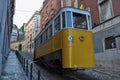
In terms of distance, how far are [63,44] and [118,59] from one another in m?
5.36

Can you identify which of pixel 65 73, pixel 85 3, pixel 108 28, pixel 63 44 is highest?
pixel 85 3

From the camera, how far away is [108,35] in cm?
1430

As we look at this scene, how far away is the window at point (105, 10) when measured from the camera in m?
15.3

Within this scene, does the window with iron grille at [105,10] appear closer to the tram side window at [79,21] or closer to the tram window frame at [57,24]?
the tram side window at [79,21]

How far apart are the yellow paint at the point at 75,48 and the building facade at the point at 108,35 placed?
3.99 metres

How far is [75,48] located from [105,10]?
8.29 m

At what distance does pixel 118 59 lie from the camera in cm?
1239

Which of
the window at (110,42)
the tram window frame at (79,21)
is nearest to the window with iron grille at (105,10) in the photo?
the window at (110,42)

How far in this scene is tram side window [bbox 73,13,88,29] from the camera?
9622 millimetres

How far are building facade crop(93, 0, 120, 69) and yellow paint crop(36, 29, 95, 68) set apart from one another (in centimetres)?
399

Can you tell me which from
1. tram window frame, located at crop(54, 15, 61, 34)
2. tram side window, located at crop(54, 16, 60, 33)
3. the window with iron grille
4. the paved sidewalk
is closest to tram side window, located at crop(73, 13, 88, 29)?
tram window frame, located at crop(54, 15, 61, 34)

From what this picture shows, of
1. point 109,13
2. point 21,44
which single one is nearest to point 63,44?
point 109,13

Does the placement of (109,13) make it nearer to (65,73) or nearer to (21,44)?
(65,73)

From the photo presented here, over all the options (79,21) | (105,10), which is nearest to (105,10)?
(105,10)
